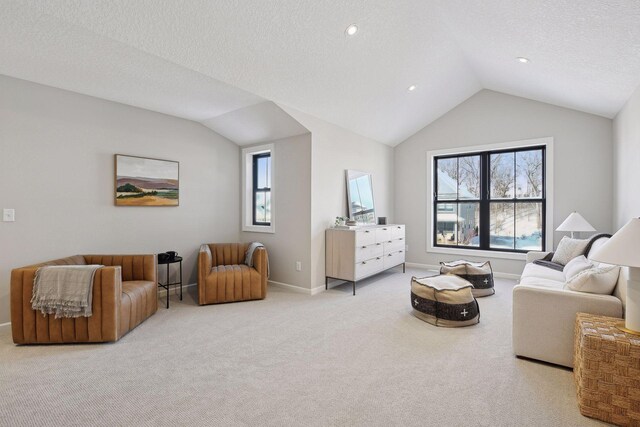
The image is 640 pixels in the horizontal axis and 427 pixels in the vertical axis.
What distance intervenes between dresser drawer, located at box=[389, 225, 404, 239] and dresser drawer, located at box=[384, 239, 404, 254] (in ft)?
0.24

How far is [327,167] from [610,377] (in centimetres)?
367

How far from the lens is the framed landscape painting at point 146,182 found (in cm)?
394

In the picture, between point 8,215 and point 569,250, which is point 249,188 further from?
point 569,250

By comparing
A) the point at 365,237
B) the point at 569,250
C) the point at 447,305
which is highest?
the point at 365,237

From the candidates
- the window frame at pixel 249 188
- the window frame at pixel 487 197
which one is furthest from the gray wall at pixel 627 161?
the window frame at pixel 249 188

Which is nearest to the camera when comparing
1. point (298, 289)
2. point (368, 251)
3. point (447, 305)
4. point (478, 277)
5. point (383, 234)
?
point (447, 305)

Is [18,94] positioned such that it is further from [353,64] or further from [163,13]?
[353,64]

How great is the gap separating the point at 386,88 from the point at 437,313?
2.97m

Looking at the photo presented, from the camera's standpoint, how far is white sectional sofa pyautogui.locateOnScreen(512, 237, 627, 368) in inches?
89.9

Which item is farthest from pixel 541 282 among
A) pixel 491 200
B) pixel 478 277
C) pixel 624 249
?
pixel 491 200

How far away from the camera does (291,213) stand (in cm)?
463

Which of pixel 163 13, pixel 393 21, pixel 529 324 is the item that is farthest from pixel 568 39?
pixel 163 13

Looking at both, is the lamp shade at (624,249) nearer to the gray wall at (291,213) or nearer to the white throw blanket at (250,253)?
the gray wall at (291,213)

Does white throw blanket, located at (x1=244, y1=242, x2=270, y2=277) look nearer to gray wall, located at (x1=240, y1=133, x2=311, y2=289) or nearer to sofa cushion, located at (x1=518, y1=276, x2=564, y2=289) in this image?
gray wall, located at (x1=240, y1=133, x2=311, y2=289)
